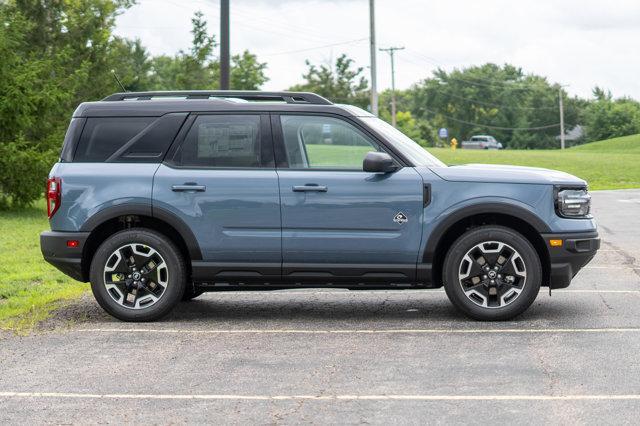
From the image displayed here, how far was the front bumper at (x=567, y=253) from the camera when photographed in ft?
29.2

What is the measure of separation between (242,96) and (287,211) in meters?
1.14

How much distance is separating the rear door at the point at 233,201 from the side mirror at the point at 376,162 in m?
0.75

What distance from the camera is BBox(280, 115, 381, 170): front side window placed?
30.0ft

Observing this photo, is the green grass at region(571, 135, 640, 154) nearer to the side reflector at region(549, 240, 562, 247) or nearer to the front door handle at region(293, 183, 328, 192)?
the side reflector at region(549, 240, 562, 247)

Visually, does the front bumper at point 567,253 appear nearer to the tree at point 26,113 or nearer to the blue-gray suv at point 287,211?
the blue-gray suv at point 287,211

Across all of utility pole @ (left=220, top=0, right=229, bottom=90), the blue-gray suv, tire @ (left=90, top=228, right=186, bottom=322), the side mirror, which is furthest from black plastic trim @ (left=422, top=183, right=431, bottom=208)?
utility pole @ (left=220, top=0, right=229, bottom=90)

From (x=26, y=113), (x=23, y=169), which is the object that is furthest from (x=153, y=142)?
(x=26, y=113)

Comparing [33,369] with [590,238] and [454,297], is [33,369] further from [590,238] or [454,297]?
[590,238]

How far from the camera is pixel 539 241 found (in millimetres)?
9125

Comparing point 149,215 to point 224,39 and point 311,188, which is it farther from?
point 224,39

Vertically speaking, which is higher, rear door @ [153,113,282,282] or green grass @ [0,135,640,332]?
rear door @ [153,113,282,282]

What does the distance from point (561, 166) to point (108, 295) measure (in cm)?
4515

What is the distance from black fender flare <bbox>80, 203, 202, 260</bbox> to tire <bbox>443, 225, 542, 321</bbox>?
2008 millimetres

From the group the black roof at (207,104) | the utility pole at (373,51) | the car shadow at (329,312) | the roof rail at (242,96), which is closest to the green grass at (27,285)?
the car shadow at (329,312)
